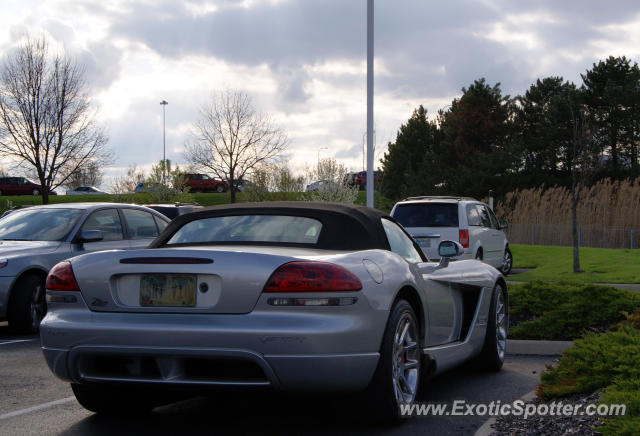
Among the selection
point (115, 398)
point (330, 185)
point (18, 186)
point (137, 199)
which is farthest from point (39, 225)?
point (18, 186)

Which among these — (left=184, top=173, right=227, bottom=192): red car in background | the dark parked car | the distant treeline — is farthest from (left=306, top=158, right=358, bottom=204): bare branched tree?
the dark parked car

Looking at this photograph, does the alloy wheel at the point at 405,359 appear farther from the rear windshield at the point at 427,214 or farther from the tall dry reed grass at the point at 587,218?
the tall dry reed grass at the point at 587,218

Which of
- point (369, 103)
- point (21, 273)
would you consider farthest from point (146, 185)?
point (21, 273)

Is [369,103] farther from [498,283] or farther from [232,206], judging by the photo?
[232,206]

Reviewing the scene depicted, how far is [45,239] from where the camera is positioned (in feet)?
34.9

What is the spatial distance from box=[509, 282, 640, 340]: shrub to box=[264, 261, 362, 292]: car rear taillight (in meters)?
4.44

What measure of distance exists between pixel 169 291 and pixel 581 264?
65.7 feet

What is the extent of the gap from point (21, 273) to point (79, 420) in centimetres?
512

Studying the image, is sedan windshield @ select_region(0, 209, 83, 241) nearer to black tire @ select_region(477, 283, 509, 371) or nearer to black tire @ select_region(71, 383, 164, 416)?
black tire @ select_region(71, 383, 164, 416)

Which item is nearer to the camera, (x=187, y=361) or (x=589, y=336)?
(x=187, y=361)

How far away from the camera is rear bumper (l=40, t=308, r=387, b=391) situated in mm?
4285

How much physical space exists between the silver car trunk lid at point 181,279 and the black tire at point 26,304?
552cm

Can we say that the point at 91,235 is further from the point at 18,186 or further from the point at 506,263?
the point at 18,186

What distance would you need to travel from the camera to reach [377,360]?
4578mm
